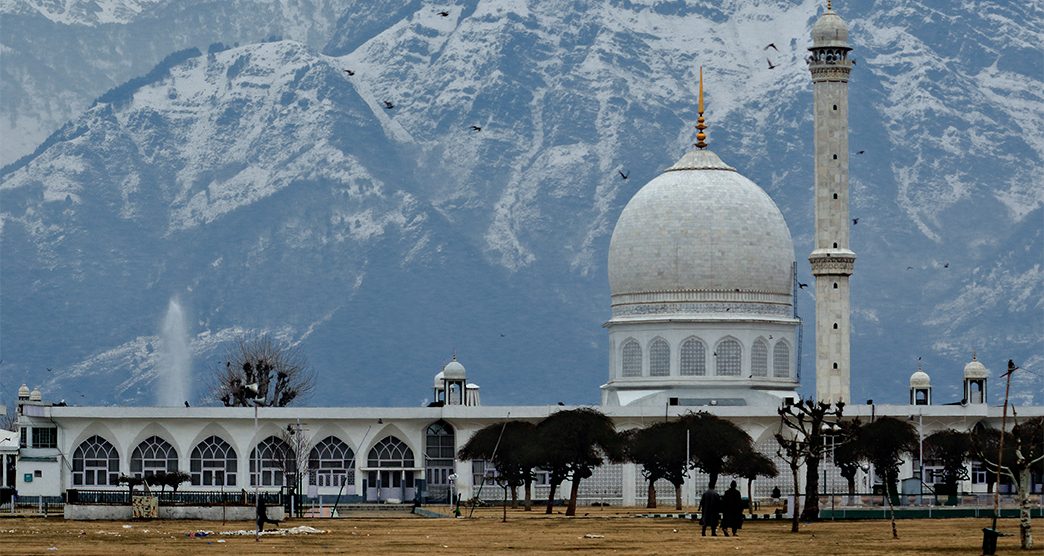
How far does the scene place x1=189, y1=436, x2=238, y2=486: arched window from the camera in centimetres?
12206

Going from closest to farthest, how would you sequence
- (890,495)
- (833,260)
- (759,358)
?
1. (890,495)
2. (833,260)
3. (759,358)

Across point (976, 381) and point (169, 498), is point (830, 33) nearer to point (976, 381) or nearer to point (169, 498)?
point (976, 381)

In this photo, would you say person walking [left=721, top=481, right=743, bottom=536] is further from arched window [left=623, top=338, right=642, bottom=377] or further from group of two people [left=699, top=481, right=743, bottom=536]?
arched window [left=623, top=338, right=642, bottom=377]

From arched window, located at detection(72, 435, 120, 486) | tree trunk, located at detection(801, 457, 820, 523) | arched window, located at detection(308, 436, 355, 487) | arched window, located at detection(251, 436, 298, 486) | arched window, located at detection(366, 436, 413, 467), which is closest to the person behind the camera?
tree trunk, located at detection(801, 457, 820, 523)

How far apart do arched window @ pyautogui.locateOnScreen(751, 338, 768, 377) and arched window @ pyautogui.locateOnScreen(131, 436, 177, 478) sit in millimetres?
26910

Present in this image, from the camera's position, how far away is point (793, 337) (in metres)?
124

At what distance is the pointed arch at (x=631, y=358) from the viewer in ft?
403

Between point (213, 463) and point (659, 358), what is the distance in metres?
21.0

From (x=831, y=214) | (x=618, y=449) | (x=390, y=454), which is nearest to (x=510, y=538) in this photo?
(x=618, y=449)

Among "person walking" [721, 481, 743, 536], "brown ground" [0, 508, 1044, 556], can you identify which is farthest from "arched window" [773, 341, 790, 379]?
"person walking" [721, 481, 743, 536]

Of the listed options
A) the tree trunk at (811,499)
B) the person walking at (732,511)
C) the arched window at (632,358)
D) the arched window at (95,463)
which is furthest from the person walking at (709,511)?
the arched window at (95,463)

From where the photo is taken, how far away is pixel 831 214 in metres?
117

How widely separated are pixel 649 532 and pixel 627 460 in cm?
3657

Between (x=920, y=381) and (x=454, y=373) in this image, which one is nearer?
(x=454, y=373)
